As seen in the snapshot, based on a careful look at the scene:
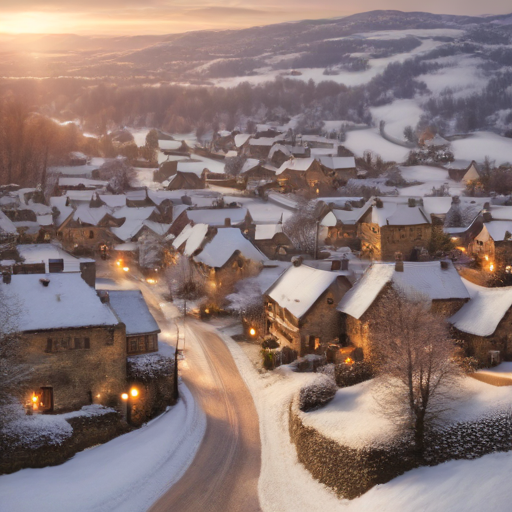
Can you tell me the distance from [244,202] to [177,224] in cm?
1622

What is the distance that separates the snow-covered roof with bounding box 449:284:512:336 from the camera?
3542cm

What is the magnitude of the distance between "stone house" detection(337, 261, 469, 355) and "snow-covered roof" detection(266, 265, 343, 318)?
64.8 inches

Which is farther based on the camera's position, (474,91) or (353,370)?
(474,91)

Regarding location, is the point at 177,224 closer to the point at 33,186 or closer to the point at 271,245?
the point at 271,245

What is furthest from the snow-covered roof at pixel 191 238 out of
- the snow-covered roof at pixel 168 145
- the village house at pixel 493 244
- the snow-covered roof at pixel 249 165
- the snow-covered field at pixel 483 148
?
the snow-covered field at pixel 483 148

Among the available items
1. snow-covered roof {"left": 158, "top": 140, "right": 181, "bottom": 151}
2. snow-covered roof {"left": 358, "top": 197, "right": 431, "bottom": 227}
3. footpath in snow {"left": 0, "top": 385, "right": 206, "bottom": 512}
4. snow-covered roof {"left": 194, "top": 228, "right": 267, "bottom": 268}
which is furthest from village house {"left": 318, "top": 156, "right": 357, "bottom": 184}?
footpath in snow {"left": 0, "top": 385, "right": 206, "bottom": 512}

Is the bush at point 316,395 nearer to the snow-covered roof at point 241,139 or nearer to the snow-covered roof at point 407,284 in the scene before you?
the snow-covered roof at point 407,284

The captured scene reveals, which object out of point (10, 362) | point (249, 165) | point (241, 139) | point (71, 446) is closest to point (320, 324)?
point (71, 446)

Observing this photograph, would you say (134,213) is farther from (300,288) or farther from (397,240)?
(300,288)

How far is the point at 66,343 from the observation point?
3425cm

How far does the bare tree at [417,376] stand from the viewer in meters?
27.6

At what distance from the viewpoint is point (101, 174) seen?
10950 cm

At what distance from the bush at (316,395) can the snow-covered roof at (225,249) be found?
21.7 m

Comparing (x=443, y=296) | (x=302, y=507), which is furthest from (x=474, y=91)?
(x=302, y=507)
